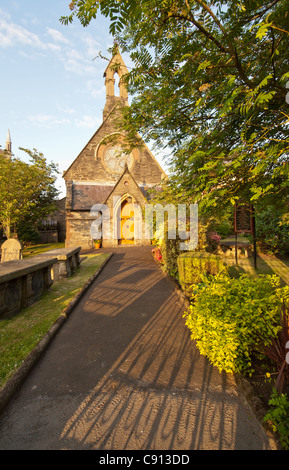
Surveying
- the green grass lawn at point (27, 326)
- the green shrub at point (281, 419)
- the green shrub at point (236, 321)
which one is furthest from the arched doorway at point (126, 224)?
the green shrub at point (281, 419)

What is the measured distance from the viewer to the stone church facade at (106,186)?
65.0 ft

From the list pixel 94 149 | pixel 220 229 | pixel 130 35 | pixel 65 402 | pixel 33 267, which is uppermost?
pixel 94 149

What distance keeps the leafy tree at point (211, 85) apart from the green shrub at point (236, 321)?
4.57 feet

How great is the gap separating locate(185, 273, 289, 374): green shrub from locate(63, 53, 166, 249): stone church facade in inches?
610

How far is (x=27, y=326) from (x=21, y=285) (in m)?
1.40

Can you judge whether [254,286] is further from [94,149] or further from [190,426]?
[94,149]

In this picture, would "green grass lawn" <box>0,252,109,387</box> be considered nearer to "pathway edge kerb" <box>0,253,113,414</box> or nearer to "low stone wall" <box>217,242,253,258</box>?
"pathway edge kerb" <box>0,253,113,414</box>

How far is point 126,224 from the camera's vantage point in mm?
20938

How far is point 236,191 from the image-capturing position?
10.5 ft

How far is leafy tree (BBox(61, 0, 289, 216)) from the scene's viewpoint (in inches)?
111

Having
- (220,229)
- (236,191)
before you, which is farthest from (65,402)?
(220,229)

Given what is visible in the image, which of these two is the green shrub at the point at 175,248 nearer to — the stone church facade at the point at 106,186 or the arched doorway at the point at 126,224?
the stone church facade at the point at 106,186

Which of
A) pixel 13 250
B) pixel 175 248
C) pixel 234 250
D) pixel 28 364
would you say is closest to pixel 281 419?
pixel 28 364

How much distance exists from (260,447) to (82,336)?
3.17m
